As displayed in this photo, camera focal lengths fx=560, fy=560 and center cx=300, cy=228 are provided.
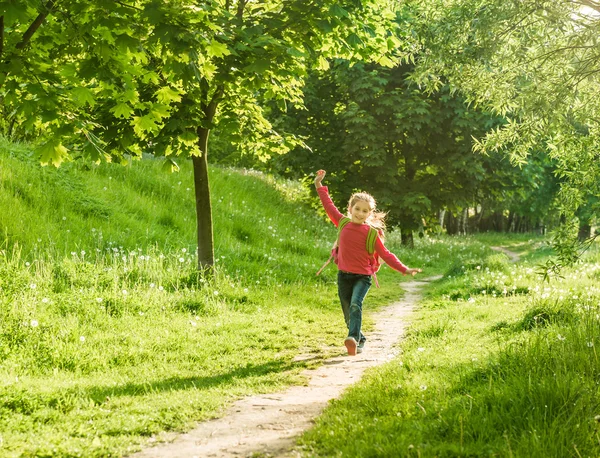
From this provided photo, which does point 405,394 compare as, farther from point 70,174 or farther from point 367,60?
point 70,174

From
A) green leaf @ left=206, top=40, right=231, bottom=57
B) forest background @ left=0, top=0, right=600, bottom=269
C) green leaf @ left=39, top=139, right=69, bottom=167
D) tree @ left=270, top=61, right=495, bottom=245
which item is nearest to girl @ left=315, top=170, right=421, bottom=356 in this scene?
forest background @ left=0, top=0, right=600, bottom=269

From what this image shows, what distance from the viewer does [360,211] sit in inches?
303

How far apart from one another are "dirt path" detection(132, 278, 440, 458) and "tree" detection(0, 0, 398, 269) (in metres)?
2.91

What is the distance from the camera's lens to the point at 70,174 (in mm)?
14562

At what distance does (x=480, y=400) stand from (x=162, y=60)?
5784mm

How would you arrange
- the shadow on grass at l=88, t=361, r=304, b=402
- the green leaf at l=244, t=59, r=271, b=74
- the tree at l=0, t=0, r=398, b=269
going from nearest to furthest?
the tree at l=0, t=0, r=398, b=269
the shadow on grass at l=88, t=361, r=304, b=402
the green leaf at l=244, t=59, r=271, b=74

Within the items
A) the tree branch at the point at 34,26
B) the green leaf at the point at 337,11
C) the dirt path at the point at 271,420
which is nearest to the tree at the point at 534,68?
the green leaf at the point at 337,11

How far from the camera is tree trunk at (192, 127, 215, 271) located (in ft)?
34.6


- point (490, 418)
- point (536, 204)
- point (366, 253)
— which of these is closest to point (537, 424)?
point (490, 418)

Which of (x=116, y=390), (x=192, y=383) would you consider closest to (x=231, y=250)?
(x=192, y=383)

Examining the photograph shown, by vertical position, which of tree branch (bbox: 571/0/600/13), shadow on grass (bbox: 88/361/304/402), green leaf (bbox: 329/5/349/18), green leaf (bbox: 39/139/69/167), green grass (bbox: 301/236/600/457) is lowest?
shadow on grass (bbox: 88/361/304/402)

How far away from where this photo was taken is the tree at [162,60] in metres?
5.21

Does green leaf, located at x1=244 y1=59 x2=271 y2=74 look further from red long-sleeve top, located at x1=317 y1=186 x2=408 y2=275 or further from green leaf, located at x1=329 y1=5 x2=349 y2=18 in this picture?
red long-sleeve top, located at x1=317 y1=186 x2=408 y2=275

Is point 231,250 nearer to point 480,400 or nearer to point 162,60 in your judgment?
point 162,60
